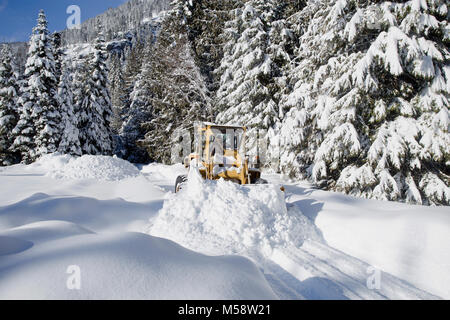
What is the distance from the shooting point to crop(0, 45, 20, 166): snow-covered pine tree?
76.1 ft

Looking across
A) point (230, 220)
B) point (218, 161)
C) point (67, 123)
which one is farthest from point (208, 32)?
point (230, 220)

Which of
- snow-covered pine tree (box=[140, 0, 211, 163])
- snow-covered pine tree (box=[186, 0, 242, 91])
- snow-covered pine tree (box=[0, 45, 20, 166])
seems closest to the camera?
snow-covered pine tree (box=[140, 0, 211, 163])

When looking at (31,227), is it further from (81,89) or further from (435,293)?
(81,89)

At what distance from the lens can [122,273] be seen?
7.33 feet

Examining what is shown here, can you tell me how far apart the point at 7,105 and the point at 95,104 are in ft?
25.5

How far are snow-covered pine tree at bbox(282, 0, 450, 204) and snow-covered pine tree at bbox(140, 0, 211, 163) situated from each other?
11.5 metres

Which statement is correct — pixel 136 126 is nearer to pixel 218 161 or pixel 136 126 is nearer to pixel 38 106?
pixel 38 106

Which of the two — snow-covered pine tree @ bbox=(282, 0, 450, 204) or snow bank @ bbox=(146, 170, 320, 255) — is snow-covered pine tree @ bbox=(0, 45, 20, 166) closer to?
snow bank @ bbox=(146, 170, 320, 255)

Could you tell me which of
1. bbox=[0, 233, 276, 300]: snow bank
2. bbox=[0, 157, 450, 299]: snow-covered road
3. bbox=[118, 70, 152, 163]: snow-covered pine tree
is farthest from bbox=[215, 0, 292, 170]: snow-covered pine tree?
bbox=[118, 70, 152, 163]: snow-covered pine tree

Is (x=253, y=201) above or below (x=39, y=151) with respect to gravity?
below
